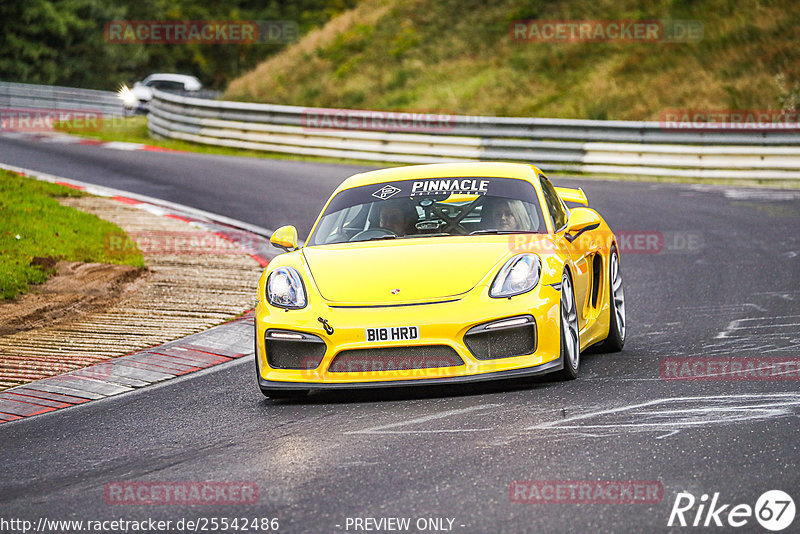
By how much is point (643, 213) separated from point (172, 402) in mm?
10153


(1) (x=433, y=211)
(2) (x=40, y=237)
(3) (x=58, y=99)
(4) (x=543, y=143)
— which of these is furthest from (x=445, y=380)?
(3) (x=58, y=99)

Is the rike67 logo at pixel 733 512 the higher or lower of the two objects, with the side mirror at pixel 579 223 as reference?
lower

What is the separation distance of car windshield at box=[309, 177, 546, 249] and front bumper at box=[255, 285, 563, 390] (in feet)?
3.37

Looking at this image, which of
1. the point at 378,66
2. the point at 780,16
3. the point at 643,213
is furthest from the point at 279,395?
the point at 378,66

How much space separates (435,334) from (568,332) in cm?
91

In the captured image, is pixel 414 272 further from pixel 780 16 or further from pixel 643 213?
pixel 780 16

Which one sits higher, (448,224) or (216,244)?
(448,224)

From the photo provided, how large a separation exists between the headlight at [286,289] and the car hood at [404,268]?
0.12 metres

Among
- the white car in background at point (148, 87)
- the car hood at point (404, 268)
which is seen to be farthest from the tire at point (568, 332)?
the white car in background at point (148, 87)

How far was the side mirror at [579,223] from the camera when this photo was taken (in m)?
7.78

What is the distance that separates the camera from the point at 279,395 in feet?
23.3

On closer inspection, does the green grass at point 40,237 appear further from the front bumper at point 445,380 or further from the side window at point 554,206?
the side window at point 554,206

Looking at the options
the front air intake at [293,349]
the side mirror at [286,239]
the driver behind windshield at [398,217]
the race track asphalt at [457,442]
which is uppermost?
the driver behind windshield at [398,217]

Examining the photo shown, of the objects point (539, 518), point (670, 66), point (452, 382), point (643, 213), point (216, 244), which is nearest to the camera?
point (539, 518)
